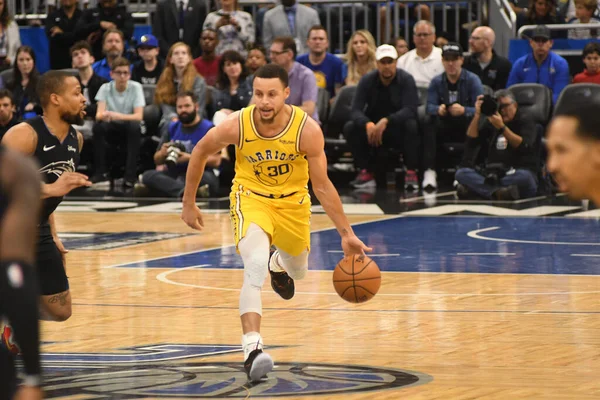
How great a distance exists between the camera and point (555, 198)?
1712cm

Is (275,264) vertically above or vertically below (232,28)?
below

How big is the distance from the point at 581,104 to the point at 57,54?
1722cm

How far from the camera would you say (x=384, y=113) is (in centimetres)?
1761

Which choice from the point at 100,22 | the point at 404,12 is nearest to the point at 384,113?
the point at 404,12

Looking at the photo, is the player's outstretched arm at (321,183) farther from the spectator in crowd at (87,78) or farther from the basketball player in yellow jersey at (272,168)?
the spectator in crowd at (87,78)

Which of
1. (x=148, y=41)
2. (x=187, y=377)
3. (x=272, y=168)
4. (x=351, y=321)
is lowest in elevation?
(x=351, y=321)

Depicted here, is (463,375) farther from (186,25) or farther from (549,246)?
(186,25)

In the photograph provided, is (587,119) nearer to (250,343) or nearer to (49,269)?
(250,343)

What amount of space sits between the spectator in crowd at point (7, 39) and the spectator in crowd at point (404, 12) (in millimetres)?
5708

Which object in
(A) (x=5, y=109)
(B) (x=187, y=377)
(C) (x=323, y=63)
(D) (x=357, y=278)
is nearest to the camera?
(B) (x=187, y=377)

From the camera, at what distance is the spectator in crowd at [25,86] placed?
18.4m

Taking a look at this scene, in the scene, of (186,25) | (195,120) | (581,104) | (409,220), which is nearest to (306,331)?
(581,104)

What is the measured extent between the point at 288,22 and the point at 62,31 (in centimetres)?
378

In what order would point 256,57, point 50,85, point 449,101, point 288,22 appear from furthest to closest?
point 288,22 → point 256,57 → point 449,101 → point 50,85
